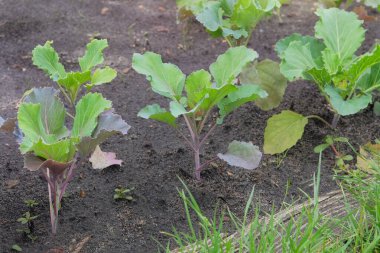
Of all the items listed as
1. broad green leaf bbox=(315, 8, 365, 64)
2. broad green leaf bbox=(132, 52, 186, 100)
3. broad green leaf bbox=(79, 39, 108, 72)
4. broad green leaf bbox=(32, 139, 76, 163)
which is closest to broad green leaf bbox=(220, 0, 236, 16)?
broad green leaf bbox=(315, 8, 365, 64)

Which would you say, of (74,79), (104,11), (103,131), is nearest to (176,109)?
(103,131)

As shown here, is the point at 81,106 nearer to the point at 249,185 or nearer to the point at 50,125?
the point at 50,125

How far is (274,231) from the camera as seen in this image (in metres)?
2.35

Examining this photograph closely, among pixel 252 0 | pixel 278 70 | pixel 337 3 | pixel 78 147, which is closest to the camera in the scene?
pixel 78 147

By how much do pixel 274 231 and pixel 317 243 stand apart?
0.56ft

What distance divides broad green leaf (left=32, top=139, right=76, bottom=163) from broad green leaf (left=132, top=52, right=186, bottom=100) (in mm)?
554

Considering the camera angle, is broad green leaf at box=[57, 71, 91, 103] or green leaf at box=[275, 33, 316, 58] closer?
broad green leaf at box=[57, 71, 91, 103]

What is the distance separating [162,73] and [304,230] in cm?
94

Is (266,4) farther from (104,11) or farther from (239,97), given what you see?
(104,11)

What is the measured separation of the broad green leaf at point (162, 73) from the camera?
268cm

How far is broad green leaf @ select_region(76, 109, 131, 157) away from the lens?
7.66 ft

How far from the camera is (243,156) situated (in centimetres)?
269

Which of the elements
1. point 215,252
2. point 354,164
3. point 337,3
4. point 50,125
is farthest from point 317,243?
point 337,3

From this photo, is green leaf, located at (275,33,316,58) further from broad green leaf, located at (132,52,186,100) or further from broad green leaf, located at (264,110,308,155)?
broad green leaf, located at (132,52,186,100)
